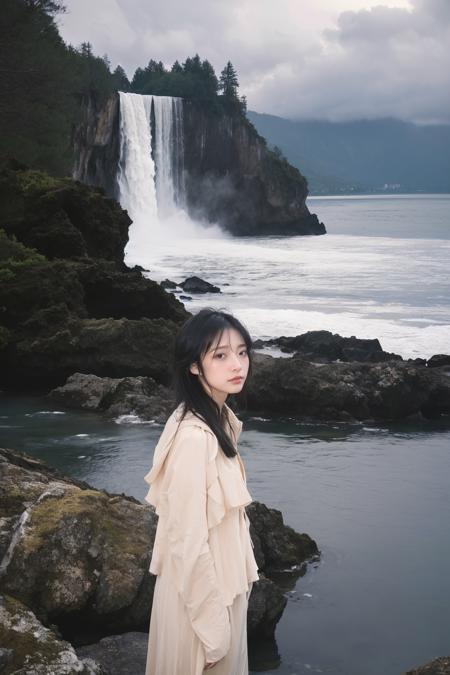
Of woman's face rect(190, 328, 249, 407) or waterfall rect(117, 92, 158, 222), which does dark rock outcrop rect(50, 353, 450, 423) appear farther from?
waterfall rect(117, 92, 158, 222)

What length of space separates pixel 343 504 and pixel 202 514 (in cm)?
733

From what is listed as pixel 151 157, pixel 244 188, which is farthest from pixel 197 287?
pixel 244 188

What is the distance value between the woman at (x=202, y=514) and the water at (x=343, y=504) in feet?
10.2

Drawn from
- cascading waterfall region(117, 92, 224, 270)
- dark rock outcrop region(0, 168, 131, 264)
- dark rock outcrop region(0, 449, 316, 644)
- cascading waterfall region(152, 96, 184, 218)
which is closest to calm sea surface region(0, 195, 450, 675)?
dark rock outcrop region(0, 449, 316, 644)

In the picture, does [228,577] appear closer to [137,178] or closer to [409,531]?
[409,531]

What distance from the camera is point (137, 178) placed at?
7956 centimetres

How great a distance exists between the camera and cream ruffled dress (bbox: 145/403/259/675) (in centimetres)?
348

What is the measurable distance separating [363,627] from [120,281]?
13.0 meters

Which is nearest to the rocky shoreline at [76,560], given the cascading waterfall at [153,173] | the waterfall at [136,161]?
the cascading waterfall at [153,173]

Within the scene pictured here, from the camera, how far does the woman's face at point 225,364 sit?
3.78 meters

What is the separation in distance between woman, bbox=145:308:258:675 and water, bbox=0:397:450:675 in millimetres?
3114

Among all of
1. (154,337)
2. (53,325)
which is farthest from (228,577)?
(53,325)

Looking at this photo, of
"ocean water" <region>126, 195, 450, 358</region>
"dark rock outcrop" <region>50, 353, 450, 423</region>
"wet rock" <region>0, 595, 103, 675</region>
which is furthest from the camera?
"ocean water" <region>126, 195, 450, 358</region>

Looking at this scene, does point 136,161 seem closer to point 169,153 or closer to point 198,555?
point 169,153
